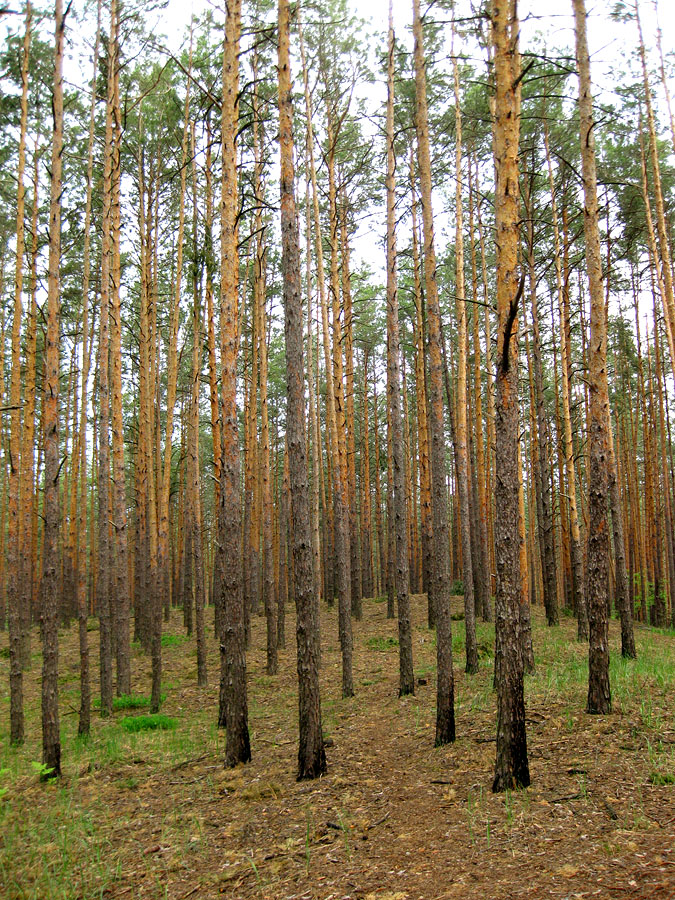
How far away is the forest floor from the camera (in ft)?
13.2

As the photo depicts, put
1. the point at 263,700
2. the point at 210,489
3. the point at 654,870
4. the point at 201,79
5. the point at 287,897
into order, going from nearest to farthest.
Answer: the point at 654,870, the point at 287,897, the point at 263,700, the point at 201,79, the point at 210,489

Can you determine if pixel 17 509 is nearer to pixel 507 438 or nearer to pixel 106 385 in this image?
pixel 106 385

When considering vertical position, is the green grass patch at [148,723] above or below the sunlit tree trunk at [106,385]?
below

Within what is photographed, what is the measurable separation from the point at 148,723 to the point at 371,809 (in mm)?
5650

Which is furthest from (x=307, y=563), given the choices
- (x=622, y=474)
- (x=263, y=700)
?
(x=622, y=474)

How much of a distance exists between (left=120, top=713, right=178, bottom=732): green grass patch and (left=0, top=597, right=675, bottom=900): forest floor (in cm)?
15

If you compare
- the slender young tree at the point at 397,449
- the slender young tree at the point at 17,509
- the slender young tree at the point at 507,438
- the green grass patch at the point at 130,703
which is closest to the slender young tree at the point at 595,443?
the slender young tree at the point at 507,438

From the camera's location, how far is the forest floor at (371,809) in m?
4.04

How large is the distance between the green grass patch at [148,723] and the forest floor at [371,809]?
154 millimetres

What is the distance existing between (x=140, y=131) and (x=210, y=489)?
28.1 metres

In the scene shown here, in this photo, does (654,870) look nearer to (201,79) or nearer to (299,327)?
(299,327)

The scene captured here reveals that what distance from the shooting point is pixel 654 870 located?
3555 mm

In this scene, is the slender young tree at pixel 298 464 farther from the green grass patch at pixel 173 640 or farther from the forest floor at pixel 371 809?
the green grass patch at pixel 173 640

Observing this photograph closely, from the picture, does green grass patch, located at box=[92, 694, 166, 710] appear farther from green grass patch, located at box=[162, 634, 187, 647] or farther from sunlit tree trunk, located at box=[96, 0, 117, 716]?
green grass patch, located at box=[162, 634, 187, 647]
